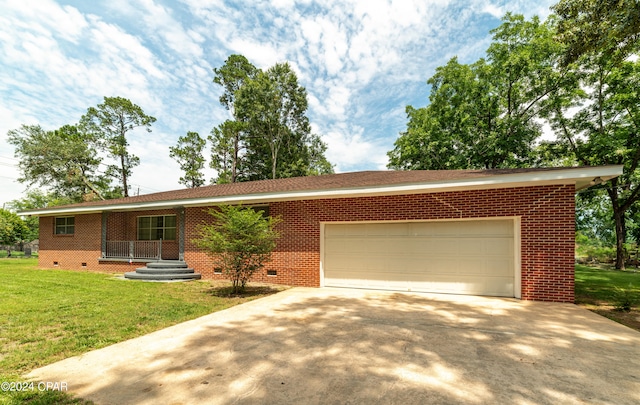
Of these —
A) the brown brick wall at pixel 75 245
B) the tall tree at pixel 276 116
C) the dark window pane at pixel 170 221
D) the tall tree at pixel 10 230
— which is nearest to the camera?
the dark window pane at pixel 170 221

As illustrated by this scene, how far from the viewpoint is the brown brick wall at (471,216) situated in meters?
A: 6.18

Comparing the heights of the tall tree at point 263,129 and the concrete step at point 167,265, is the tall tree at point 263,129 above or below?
above

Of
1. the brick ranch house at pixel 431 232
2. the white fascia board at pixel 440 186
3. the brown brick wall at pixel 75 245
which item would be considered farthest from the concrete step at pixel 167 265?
the brown brick wall at pixel 75 245

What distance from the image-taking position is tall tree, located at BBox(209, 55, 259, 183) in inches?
1126

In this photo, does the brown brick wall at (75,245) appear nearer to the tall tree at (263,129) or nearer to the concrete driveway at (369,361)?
the concrete driveway at (369,361)

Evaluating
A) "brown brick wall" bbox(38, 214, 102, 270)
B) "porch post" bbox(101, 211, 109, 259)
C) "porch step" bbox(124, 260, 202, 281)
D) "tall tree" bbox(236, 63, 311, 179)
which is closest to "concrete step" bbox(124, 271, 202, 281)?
"porch step" bbox(124, 260, 202, 281)

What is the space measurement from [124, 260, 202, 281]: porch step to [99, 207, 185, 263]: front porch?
83 centimetres

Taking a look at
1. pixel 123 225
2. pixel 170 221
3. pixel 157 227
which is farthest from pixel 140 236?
pixel 170 221

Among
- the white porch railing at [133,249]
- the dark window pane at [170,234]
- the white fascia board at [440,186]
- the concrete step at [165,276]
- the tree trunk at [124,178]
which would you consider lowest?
the concrete step at [165,276]

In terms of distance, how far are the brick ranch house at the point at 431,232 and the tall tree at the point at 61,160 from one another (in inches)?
989

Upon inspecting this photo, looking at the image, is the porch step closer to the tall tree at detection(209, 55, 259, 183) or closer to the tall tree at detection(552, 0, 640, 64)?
the tall tree at detection(552, 0, 640, 64)

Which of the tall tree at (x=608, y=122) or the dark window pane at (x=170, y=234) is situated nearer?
the dark window pane at (x=170, y=234)

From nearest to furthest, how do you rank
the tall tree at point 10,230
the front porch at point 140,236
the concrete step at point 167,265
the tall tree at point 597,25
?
the tall tree at point 597,25 < the concrete step at point 167,265 < the front porch at point 140,236 < the tall tree at point 10,230

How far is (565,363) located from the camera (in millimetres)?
3168
